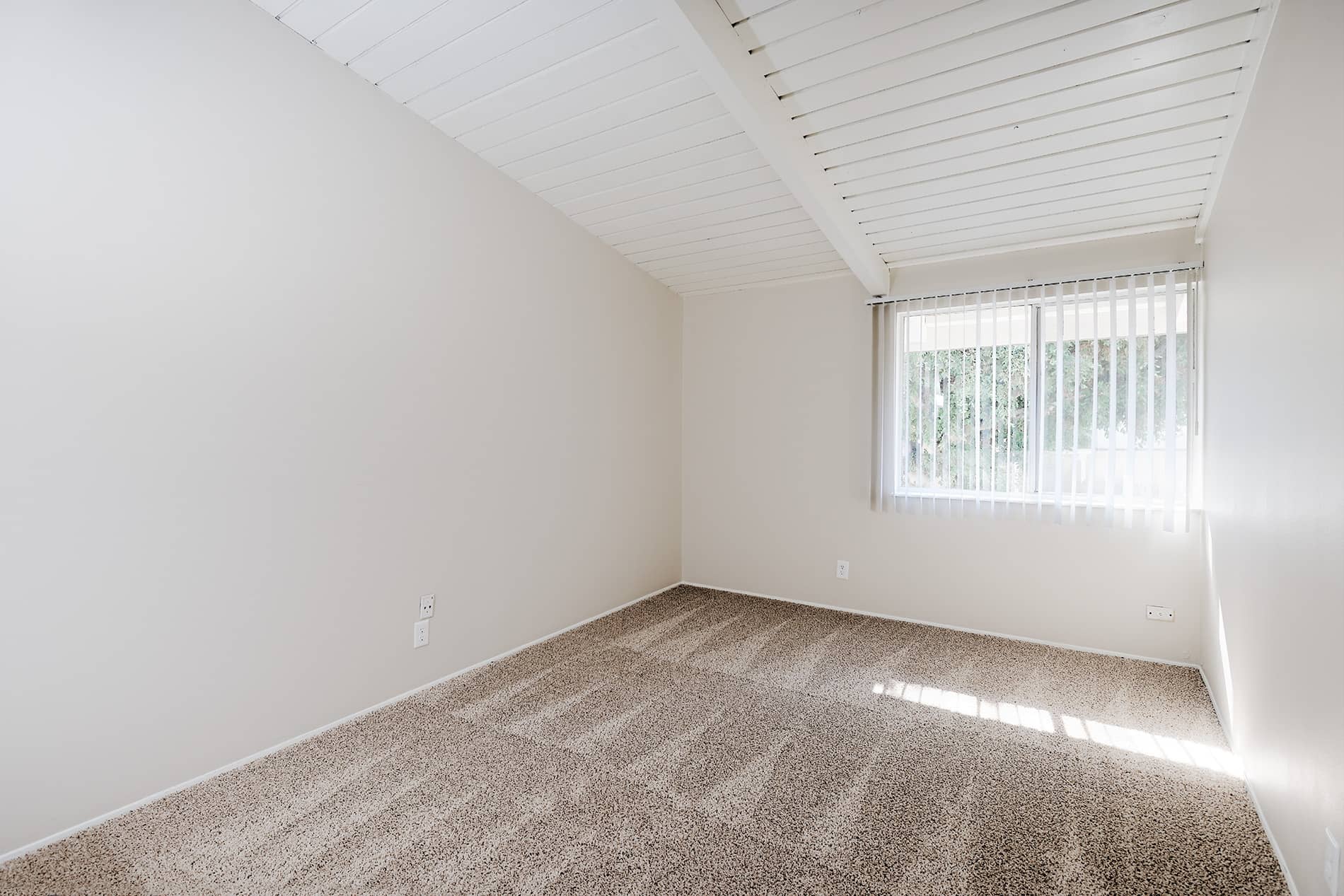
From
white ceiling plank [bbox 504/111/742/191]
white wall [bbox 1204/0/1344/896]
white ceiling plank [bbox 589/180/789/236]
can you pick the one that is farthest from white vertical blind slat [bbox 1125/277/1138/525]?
white ceiling plank [bbox 504/111/742/191]

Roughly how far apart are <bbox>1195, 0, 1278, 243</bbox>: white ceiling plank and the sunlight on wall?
7.39ft

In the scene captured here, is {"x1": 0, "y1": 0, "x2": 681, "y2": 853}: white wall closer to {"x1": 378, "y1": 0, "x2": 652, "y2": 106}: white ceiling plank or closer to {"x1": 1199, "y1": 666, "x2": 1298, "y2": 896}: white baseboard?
{"x1": 378, "y1": 0, "x2": 652, "y2": 106}: white ceiling plank

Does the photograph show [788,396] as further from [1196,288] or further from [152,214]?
[152,214]

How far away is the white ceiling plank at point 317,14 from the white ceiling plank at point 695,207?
162 centimetres

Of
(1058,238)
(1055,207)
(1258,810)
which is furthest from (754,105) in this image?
(1258,810)

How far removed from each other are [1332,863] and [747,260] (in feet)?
11.4

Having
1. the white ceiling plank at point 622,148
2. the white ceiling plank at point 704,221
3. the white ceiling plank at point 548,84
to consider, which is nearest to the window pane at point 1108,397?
the white ceiling plank at point 704,221

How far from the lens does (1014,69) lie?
206 cm

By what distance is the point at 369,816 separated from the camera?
1.82 meters

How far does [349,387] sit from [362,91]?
46.7 inches

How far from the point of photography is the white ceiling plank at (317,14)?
6.80ft

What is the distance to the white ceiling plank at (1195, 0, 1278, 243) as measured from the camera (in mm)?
1746

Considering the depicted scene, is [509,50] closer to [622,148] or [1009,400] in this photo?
[622,148]

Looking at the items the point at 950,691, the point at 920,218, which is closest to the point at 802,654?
the point at 950,691
